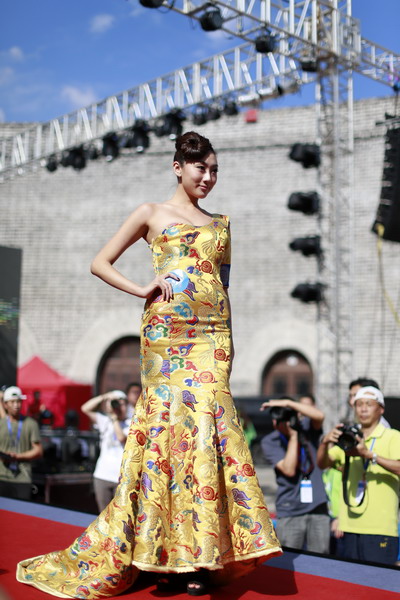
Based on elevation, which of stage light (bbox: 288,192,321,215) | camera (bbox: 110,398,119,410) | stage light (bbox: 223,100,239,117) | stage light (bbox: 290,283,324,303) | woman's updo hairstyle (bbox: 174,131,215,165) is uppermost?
stage light (bbox: 223,100,239,117)

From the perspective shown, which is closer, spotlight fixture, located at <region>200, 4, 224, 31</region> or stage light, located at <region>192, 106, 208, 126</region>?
spotlight fixture, located at <region>200, 4, 224, 31</region>

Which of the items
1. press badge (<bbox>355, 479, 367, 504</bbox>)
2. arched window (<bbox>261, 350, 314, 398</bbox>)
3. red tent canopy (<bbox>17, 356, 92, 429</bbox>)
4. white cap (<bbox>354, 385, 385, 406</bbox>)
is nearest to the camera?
press badge (<bbox>355, 479, 367, 504</bbox>)

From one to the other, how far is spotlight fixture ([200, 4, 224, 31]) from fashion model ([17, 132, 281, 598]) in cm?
726

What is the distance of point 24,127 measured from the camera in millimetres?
17266

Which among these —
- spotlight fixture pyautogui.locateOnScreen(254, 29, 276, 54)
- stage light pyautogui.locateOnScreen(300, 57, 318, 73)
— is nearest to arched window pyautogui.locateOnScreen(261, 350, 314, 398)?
stage light pyautogui.locateOnScreen(300, 57, 318, 73)

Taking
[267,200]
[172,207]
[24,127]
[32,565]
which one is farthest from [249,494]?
[24,127]

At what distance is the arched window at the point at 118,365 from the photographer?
16.6m

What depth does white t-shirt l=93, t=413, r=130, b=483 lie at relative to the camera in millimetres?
5426

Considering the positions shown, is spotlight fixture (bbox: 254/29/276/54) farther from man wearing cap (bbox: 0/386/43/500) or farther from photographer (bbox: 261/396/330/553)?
photographer (bbox: 261/396/330/553)

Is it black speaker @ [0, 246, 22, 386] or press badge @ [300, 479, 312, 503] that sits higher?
black speaker @ [0, 246, 22, 386]

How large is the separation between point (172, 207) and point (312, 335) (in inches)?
500

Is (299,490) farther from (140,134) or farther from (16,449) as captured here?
(140,134)

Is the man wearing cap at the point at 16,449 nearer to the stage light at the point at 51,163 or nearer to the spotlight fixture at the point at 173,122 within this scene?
the spotlight fixture at the point at 173,122

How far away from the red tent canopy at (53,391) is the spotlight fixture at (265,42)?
7720 millimetres
